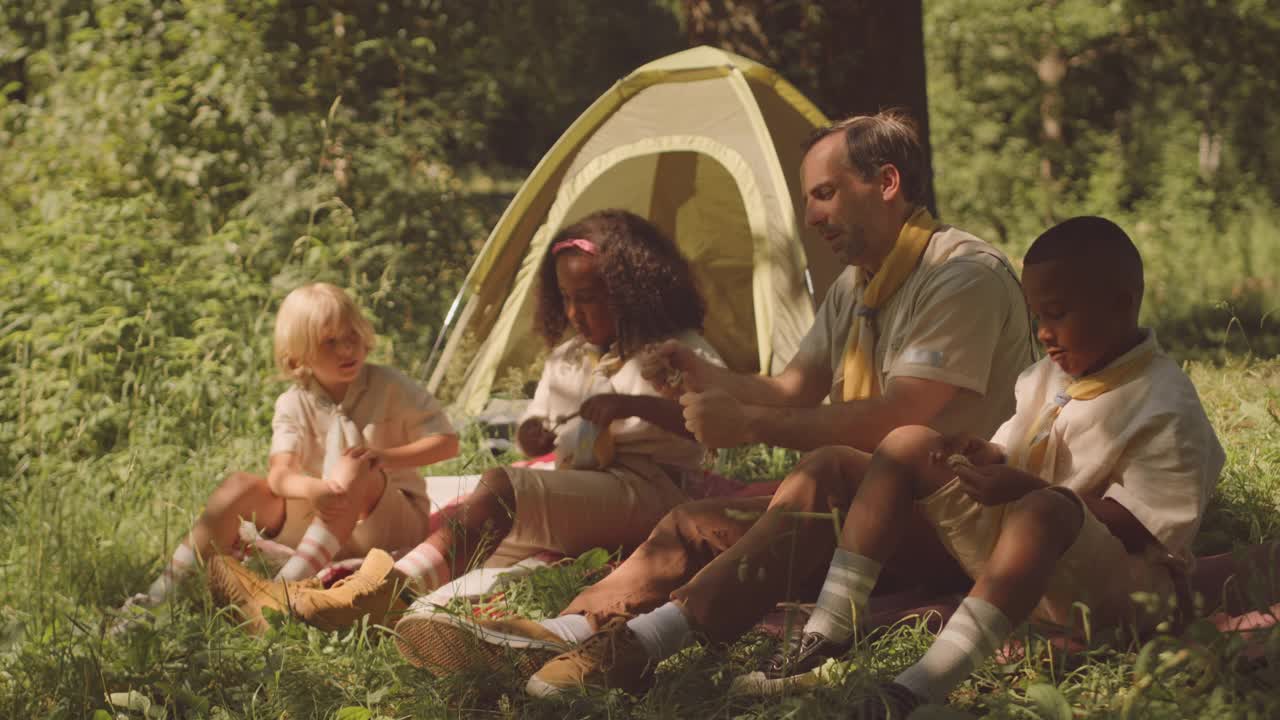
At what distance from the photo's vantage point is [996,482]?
2.35 m

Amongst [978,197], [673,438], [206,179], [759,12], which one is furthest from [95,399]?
[978,197]

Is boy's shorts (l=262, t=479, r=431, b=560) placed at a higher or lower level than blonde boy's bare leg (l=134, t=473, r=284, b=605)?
lower

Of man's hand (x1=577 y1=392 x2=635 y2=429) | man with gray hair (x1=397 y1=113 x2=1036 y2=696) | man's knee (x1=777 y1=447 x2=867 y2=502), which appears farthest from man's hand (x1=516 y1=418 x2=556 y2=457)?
man's knee (x1=777 y1=447 x2=867 y2=502)

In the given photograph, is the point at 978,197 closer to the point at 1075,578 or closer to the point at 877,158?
the point at 877,158

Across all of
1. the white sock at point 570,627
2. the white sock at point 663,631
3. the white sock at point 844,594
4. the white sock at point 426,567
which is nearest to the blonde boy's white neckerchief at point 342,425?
the white sock at point 426,567

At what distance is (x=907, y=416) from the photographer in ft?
10.1

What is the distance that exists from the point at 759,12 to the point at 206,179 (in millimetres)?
3179

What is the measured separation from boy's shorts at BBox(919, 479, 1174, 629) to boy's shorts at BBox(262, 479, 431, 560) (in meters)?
1.91

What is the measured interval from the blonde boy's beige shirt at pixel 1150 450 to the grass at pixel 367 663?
11.1 inches

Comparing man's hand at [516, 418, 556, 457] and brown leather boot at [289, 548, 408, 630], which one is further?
man's hand at [516, 418, 556, 457]

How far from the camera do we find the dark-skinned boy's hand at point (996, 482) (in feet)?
7.73

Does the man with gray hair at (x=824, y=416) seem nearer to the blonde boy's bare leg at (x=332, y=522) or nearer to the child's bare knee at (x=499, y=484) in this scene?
the child's bare knee at (x=499, y=484)

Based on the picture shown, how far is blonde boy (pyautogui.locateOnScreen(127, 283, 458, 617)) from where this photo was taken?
374cm

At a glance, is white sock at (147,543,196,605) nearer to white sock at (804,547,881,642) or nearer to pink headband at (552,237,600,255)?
pink headband at (552,237,600,255)
